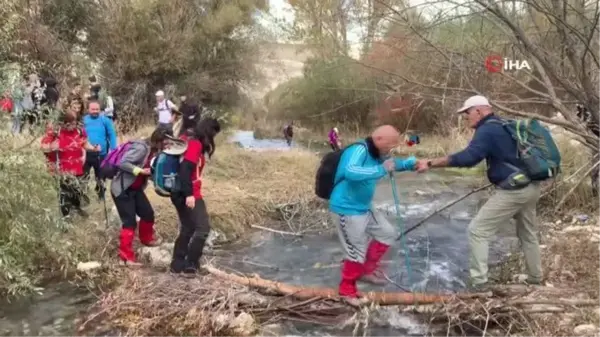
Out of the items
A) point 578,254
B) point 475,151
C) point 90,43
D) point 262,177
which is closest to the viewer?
point 475,151

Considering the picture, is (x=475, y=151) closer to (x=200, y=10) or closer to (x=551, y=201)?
(x=551, y=201)

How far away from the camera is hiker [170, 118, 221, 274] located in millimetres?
6160

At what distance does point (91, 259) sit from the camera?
7145 millimetres

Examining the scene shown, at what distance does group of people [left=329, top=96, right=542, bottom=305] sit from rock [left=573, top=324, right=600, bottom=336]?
0.99m

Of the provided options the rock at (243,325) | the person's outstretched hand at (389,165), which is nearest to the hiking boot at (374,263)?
the person's outstretched hand at (389,165)

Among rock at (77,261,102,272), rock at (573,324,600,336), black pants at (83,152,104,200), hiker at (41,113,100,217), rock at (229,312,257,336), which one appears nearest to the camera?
rock at (573,324,600,336)

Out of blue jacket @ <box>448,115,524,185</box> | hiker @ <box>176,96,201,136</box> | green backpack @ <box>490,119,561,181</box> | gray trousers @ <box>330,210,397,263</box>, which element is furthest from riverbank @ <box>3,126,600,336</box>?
hiker @ <box>176,96,201,136</box>

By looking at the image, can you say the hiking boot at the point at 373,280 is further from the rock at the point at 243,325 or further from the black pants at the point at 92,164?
the black pants at the point at 92,164

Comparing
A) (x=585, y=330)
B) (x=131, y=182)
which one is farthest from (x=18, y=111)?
(x=585, y=330)

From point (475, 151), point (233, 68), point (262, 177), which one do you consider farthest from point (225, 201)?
point (233, 68)

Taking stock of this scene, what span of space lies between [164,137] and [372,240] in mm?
2292

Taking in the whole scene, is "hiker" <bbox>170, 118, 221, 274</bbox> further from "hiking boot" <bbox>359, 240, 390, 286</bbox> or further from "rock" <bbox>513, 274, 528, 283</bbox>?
"rock" <bbox>513, 274, 528, 283</bbox>

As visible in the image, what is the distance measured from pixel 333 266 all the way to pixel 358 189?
2.22 meters

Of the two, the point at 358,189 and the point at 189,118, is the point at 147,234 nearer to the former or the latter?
the point at 189,118
